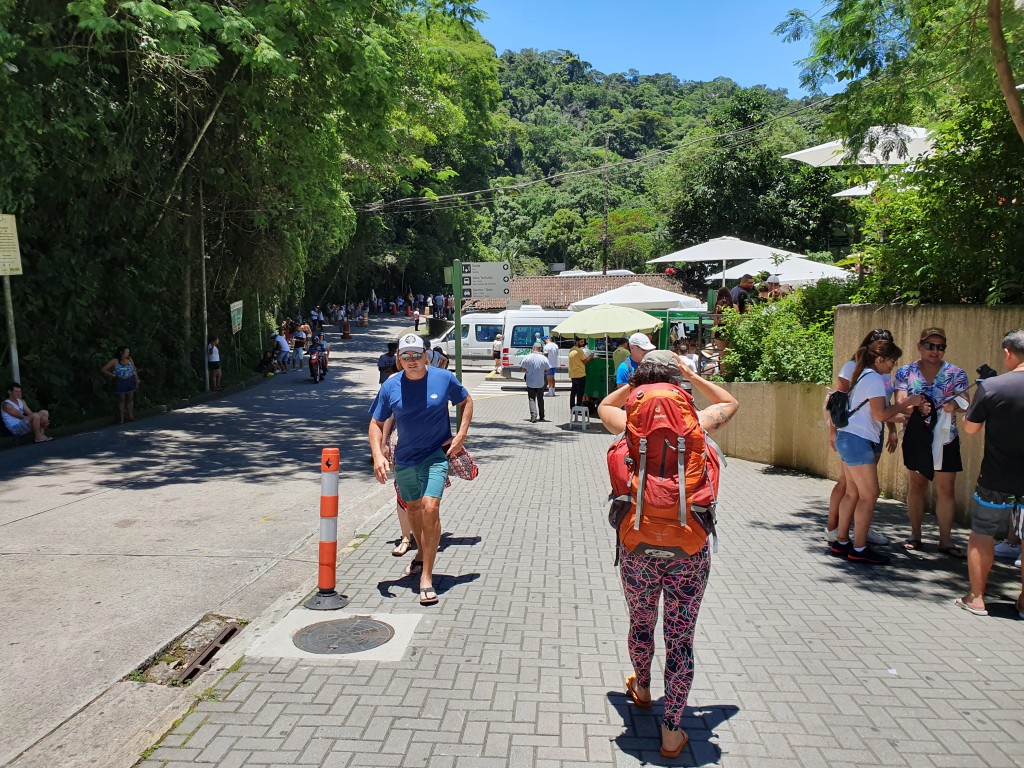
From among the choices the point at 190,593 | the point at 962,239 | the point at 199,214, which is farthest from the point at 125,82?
the point at 962,239

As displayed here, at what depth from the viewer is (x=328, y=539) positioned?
530 centimetres

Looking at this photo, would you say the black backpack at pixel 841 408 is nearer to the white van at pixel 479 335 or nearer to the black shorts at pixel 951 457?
the black shorts at pixel 951 457

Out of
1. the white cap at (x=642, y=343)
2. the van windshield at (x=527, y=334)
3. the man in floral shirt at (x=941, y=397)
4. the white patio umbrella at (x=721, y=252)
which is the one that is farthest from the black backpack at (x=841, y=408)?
the van windshield at (x=527, y=334)

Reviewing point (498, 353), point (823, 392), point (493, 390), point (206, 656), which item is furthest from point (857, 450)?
point (498, 353)

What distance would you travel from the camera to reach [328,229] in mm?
27406

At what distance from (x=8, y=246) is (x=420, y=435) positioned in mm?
11420

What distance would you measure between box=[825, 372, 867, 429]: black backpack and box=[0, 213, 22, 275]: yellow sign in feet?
43.5

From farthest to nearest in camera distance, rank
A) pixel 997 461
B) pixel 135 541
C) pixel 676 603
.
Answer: pixel 135 541, pixel 997 461, pixel 676 603

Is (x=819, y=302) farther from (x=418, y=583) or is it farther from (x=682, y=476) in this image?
(x=682, y=476)

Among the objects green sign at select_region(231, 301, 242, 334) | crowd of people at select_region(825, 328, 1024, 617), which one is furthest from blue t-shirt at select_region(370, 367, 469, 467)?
green sign at select_region(231, 301, 242, 334)

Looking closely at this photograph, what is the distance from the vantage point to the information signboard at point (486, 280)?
546 inches

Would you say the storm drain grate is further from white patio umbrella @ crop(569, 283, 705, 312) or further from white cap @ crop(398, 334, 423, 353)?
white patio umbrella @ crop(569, 283, 705, 312)

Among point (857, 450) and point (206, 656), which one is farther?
point (857, 450)

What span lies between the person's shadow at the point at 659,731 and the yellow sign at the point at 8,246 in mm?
13480
